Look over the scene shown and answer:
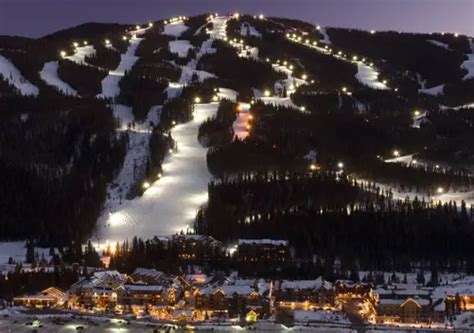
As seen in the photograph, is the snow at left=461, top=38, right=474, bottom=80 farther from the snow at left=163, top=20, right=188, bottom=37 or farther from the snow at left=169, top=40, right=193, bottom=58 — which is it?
the snow at left=163, top=20, right=188, bottom=37

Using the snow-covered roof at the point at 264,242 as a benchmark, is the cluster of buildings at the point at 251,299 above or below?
below

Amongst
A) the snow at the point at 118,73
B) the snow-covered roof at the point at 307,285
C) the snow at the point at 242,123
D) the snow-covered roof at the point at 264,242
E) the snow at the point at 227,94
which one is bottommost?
the snow-covered roof at the point at 307,285

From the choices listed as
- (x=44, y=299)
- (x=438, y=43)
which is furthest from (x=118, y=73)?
(x=44, y=299)

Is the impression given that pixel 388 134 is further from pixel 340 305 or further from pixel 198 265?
pixel 340 305

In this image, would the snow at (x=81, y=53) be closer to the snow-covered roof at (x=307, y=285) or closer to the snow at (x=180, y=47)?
the snow at (x=180, y=47)

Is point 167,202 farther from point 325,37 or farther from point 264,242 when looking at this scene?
point 325,37

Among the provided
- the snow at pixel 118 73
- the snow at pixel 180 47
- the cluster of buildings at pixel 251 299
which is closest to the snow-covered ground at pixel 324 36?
the snow at pixel 180 47

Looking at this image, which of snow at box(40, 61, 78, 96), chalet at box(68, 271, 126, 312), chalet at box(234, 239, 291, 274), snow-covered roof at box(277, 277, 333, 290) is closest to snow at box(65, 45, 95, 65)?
snow at box(40, 61, 78, 96)
